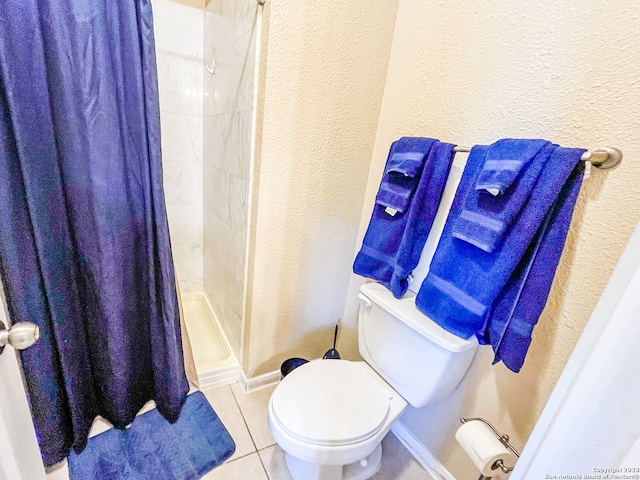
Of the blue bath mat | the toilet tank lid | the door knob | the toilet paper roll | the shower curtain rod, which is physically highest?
the shower curtain rod

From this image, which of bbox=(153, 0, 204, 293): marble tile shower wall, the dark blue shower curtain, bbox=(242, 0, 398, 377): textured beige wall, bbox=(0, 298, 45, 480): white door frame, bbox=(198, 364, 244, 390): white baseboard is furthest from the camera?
bbox=(153, 0, 204, 293): marble tile shower wall

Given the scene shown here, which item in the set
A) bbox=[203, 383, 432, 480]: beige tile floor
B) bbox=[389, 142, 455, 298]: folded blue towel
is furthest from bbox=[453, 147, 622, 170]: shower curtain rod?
bbox=[203, 383, 432, 480]: beige tile floor

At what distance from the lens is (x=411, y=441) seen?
1.28 metres

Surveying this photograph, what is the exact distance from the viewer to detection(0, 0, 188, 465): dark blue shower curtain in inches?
31.0

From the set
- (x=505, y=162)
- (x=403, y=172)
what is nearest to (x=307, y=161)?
(x=403, y=172)

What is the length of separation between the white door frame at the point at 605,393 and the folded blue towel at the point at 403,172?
699 mm

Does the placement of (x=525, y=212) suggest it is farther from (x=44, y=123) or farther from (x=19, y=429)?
(x=44, y=123)

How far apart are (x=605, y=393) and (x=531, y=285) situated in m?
0.47

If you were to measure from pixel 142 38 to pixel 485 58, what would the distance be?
1.08 meters

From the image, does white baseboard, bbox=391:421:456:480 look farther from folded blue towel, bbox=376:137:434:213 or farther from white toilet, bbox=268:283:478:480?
folded blue towel, bbox=376:137:434:213

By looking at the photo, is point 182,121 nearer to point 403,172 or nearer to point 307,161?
point 307,161

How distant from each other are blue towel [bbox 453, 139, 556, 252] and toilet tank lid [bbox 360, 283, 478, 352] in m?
0.32

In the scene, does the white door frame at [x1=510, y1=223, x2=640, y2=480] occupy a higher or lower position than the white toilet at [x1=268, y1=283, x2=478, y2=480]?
higher

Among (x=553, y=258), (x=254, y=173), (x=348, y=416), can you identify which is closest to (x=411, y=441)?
(x=348, y=416)
